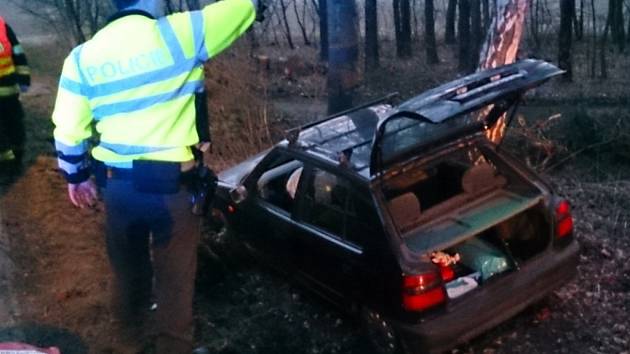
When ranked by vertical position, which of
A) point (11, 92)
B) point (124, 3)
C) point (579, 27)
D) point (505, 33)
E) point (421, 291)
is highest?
point (124, 3)

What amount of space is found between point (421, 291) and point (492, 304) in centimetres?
51

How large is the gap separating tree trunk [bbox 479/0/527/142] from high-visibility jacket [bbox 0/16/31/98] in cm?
417

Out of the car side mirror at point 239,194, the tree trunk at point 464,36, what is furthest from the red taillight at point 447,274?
the tree trunk at point 464,36

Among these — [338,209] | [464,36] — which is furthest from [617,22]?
[338,209]

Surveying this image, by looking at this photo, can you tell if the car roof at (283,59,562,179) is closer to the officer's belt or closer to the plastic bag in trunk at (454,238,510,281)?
the plastic bag in trunk at (454,238,510,281)

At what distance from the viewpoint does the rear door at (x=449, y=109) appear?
4.39 meters

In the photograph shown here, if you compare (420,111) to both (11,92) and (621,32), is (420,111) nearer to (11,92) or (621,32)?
(11,92)

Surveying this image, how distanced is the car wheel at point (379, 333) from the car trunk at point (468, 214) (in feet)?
1.34

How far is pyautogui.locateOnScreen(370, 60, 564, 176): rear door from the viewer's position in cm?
439

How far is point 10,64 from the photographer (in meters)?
7.58

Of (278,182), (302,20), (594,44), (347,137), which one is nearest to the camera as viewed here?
(347,137)

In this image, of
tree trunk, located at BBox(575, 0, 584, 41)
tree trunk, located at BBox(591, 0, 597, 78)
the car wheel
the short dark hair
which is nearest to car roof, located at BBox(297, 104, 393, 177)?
the car wheel

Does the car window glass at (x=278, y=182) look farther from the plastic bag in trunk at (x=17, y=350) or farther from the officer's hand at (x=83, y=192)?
the plastic bag in trunk at (x=17, y=350)

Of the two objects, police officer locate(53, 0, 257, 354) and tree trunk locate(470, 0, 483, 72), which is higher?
police officer locate(53, 0, 257, 354)
